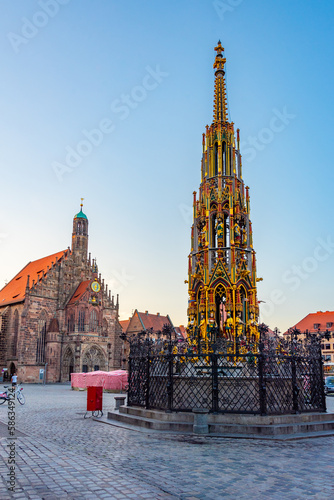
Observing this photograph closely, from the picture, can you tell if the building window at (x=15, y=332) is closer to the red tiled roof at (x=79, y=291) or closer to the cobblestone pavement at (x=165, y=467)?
the red tiled roof at (x=79, y=291)

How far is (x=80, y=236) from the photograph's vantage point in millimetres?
64875

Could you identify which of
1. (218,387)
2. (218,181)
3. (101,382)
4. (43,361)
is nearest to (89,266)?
(43,361)

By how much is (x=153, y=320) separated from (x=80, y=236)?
95.7 feet

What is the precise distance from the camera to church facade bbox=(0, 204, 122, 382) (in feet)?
177

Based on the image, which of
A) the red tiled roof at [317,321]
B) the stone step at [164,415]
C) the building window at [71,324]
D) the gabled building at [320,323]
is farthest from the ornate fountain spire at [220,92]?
the red tiled roof at [317,321]

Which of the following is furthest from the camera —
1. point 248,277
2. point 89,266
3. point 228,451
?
point 89,266

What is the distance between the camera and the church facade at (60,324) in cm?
5388

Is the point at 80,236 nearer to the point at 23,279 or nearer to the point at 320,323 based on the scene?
the point at 23,279

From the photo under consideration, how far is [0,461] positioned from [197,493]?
3.92m

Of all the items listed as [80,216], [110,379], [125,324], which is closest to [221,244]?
[110,379]

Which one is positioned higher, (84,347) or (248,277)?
(248,277)

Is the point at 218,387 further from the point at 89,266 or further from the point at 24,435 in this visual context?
the point at 89,266

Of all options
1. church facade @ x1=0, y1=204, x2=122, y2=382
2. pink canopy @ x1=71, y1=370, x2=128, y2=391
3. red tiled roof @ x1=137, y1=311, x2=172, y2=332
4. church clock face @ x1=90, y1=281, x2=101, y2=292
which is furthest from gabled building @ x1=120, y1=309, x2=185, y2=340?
pink canopy @ x1=71, y1=370, x2=128, y2=391

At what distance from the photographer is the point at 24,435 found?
11492 millimetres
